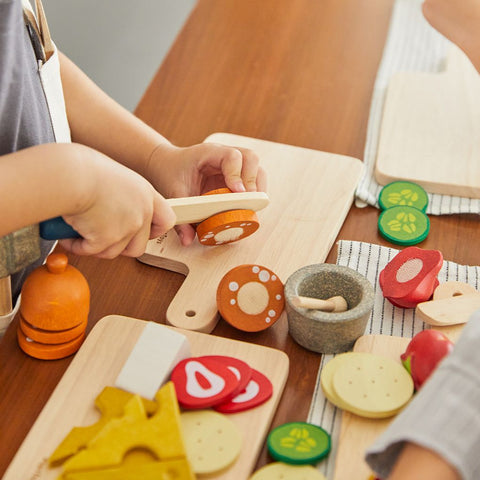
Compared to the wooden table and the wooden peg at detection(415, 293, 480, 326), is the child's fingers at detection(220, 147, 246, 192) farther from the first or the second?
the wooden peg at detection(415, 293, 480, 326)

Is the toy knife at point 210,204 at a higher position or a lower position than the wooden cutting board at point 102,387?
higher

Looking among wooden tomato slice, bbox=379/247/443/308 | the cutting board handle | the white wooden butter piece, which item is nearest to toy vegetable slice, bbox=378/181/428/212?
wooden tomato slice, bbox=379/247/443/308

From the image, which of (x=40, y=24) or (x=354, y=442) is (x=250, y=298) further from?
(x=40, y=24)

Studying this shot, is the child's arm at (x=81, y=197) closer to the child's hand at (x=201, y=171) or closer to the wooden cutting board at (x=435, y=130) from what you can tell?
the child's hand at (x=201, y=171)

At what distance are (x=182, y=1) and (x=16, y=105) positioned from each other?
48.0 inches

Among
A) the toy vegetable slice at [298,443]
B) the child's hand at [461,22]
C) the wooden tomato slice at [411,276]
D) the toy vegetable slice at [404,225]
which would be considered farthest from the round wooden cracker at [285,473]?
the child's hand at [461,22]

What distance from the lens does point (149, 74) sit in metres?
1.77

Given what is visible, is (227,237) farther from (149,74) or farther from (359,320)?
(149,74)

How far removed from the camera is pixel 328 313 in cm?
68

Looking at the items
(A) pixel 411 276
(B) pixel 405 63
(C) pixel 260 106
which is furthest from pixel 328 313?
(B) pixel 405 63

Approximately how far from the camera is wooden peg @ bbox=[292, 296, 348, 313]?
2.18 ft

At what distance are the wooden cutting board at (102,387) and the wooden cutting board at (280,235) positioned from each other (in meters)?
0.05

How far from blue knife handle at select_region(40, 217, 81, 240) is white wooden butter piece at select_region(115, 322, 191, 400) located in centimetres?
12

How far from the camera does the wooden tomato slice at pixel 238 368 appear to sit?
0.64 meters
